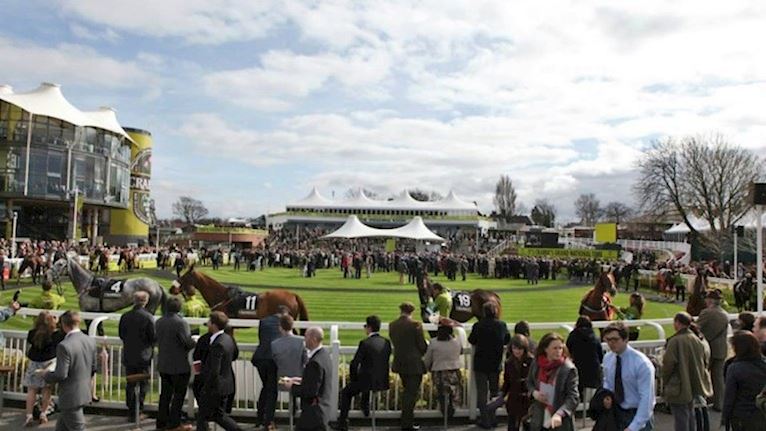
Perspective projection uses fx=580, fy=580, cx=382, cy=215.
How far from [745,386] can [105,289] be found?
1082 centimetres

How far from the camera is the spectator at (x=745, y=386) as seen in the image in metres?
4.87

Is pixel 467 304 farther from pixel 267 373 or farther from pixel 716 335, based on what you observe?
pixel 267 373

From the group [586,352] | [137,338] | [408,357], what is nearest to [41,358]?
[137,338]

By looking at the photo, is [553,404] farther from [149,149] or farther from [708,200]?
[149,149]

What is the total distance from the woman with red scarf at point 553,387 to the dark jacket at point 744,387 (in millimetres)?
1448

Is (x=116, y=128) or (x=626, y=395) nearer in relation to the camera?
(x=626, y=395)

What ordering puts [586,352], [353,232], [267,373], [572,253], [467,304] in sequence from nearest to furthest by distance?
[586,352], [267,373], [467,304], [572,253], [353,232]

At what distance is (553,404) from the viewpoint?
15.0 feet

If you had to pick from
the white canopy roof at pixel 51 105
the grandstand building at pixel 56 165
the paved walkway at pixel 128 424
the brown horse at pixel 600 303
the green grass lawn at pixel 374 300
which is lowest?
the paved walkway at pixel 128 424

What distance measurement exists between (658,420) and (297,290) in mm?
16734

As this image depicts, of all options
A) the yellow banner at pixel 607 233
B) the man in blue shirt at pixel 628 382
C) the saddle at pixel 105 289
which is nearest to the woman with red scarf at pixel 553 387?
the man in blue shirt at pixel 628 382

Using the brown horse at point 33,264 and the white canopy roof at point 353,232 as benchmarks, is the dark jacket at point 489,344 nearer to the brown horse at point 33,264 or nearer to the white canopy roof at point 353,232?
the brown horse at point 33,264

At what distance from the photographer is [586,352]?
6.24m

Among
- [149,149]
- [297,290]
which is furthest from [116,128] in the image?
[297,290]
